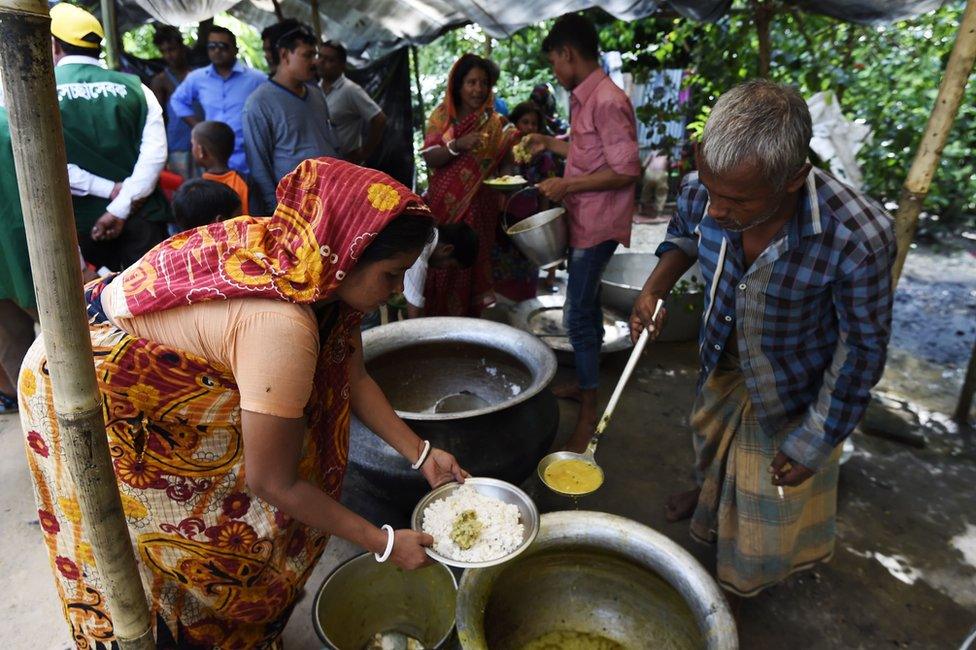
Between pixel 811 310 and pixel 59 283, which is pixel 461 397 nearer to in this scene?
pixel 811 310

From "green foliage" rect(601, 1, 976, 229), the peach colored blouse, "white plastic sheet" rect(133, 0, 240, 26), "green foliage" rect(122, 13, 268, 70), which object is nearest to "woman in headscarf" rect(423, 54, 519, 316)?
"green foliage" rect(601, 1, 976, 229)

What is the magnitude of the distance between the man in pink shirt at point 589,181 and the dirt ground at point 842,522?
479mm

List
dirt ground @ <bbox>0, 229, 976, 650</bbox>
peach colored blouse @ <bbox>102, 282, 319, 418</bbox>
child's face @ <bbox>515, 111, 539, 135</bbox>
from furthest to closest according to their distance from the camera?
child's face @ <bbox>515, 111, 539, 135</bbox> → dirt ground @ <bbox>0, 229, 976, 650</bbox> → peach colored blouse @ <bbox>102, 282, 319, 418</bbox>

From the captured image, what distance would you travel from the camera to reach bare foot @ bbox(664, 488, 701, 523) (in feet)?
9.62

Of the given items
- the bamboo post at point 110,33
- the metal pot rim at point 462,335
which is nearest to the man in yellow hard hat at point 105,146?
the metal pot rim at point 462,335

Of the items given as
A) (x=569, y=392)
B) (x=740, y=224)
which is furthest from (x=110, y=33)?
(x=740, y=224)

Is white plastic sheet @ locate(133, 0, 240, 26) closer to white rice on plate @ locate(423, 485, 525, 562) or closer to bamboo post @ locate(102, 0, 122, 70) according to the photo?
bamboo post @ locate(102, 0, 122, 70)

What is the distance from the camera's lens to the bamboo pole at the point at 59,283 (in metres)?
0.76

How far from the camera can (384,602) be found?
2268 mm

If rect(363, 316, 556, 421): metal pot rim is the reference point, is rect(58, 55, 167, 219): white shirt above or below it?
above

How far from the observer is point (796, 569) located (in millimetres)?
2275

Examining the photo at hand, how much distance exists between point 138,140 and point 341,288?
8.95ft

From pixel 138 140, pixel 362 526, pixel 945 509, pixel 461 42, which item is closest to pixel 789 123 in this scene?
pixel 362 526

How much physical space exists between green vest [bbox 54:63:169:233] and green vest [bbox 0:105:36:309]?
0.85 feet
